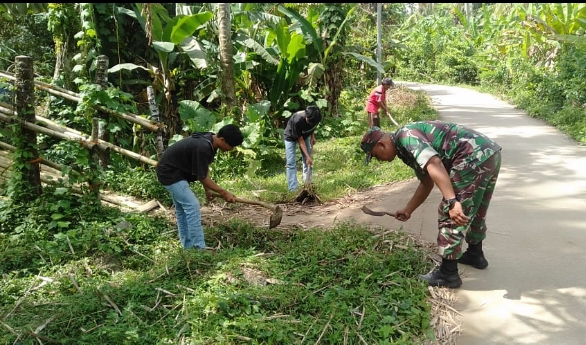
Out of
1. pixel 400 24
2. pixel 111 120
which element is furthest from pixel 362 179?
pixel 400 24

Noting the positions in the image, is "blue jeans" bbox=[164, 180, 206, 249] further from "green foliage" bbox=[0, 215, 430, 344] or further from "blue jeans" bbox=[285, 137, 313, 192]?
"blue jeans" bbox=[285, 137, 313, 192]

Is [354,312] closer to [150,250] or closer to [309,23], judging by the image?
[150,250]

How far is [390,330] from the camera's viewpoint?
320cm

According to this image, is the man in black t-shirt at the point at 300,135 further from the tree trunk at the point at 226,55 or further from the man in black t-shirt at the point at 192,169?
the tree trunk at the point at 226,55

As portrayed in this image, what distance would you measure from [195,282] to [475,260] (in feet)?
8.02

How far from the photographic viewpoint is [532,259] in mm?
4316

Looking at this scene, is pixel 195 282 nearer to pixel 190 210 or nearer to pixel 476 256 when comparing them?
pixel 190 210

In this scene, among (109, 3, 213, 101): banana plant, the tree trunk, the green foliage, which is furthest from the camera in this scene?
the tree trunk

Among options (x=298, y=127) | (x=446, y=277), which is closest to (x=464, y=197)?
(x=446, y=277)

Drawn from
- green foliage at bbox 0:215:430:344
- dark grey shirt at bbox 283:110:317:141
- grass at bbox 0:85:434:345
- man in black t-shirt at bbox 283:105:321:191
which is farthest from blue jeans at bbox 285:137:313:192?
green foliage at bbox 0:215:430:344

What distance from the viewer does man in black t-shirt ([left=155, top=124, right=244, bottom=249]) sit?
14.8 feet

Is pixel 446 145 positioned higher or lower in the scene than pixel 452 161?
higher

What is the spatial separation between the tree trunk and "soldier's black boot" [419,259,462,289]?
628 centimetres

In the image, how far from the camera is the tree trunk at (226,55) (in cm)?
869
